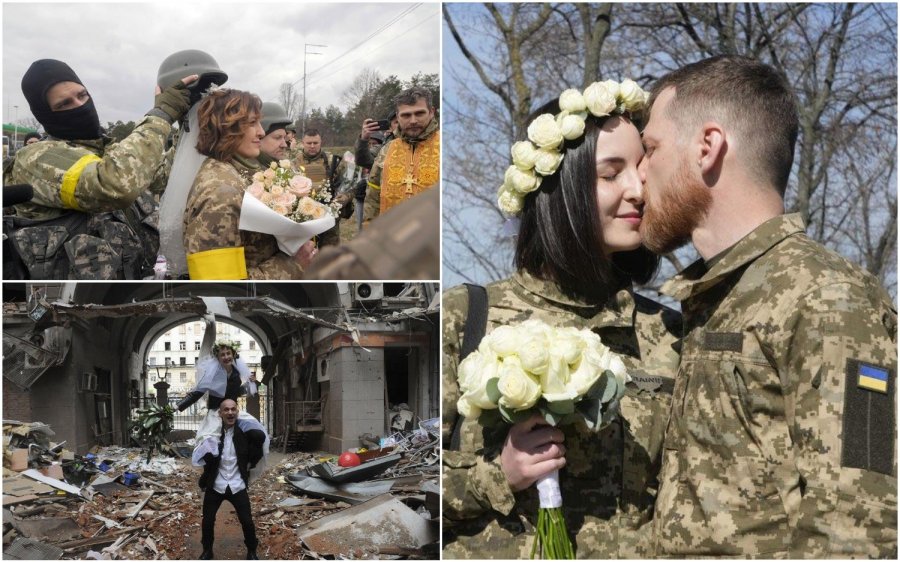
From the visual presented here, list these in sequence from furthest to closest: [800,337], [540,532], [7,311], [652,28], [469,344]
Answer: [652,28] < [7,311] < [469,344] < [540,532] < [800,337]

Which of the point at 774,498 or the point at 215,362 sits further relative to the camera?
the point at 215,362

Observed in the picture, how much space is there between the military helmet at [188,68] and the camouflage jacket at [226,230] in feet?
1.36

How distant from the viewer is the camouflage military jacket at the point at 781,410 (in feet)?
7.64

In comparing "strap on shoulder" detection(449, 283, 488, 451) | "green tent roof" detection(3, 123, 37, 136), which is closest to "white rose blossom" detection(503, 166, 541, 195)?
"strap on shoulder" detection(449, 283, 488, 451)

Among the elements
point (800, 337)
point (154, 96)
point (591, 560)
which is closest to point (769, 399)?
point (800, 337)

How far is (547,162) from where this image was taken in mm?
3156

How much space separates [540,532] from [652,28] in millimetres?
9571

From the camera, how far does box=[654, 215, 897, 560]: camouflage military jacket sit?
7.64 feet

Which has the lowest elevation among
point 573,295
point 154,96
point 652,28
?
point 573,295

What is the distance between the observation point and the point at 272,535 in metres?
3.93

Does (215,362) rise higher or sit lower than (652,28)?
lower

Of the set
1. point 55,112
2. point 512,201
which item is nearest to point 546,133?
point 512,201

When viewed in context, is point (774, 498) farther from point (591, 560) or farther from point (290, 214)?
point (290, 214)

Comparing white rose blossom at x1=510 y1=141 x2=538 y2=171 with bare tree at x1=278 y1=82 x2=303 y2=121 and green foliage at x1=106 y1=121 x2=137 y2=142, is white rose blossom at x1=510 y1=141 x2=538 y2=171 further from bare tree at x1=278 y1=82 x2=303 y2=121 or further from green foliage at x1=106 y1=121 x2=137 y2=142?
green foliage at x1=106 y1=121 x2=137 y2=142
